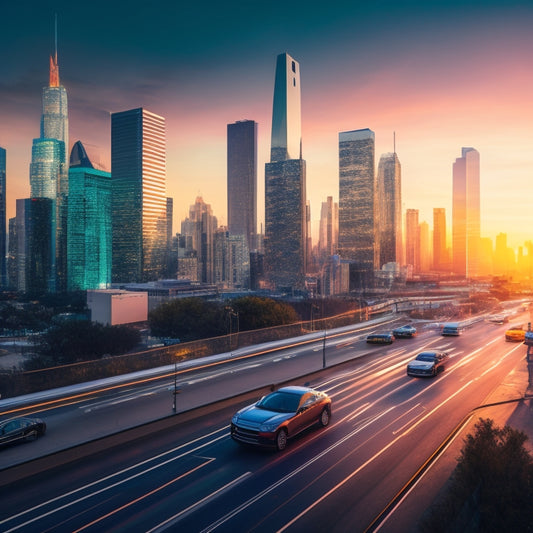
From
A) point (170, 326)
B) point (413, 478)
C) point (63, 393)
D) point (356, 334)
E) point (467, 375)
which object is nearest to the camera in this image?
point (413, 478)

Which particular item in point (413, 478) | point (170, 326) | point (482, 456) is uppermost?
point (482, 456)

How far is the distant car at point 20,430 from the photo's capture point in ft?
47.6

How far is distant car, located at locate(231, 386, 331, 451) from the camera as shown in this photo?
43.7ft

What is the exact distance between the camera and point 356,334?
42.7 meters

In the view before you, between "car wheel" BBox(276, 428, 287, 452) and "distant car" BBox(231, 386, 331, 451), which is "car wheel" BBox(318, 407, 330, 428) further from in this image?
"car wheel" BBox(276, 428, 287, 452)

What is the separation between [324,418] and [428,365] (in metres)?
11.1

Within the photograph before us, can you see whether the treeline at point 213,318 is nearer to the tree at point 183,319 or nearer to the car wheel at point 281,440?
the tree at point 183,319

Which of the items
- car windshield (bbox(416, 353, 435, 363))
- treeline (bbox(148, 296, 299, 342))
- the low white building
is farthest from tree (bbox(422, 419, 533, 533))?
the low white building

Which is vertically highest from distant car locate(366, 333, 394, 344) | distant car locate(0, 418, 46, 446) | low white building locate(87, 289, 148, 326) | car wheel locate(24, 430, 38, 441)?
distant car locate(0, 418, 46, 446)

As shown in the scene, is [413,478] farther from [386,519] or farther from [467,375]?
[467,375]

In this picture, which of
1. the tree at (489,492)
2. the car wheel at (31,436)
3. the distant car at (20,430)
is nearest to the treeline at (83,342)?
the distant car at (20,430)

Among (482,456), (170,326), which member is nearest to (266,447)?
(482,456)

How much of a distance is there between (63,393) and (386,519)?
1605 cm

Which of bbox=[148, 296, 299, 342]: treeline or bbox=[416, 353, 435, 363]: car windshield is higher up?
bbox=[416, 353, 435, 363]: car windshield
